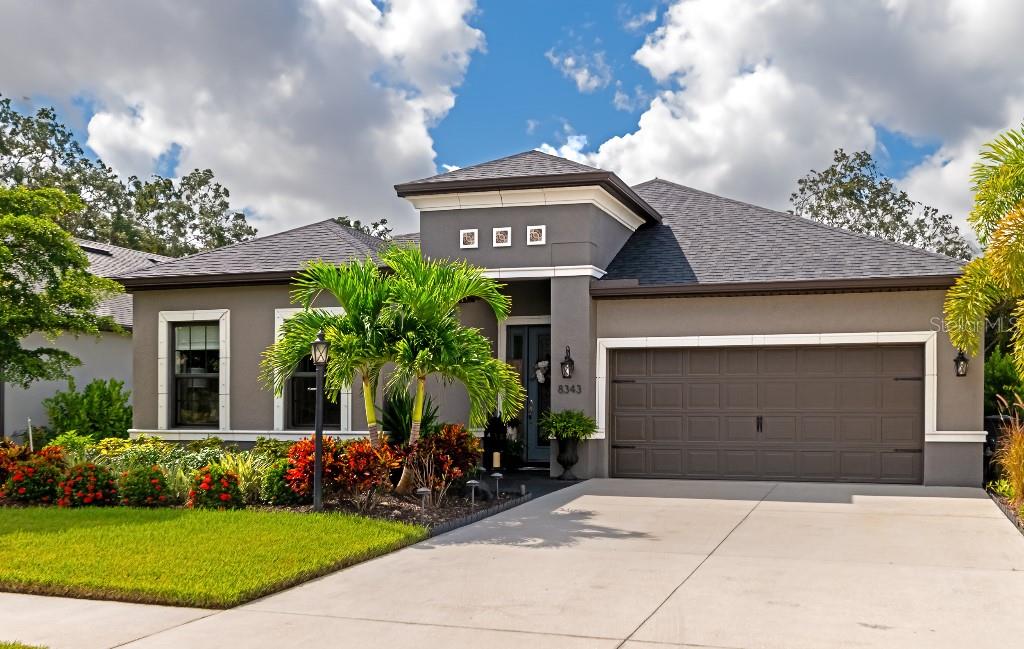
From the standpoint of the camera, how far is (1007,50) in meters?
13.5

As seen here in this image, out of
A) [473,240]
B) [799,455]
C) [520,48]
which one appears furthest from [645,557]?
[520,48]

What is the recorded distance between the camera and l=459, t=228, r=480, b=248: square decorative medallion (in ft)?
51.2

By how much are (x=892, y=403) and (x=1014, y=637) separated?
8.64m

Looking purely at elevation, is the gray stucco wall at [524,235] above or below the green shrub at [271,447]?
above

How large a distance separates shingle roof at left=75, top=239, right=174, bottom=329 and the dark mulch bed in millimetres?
17505

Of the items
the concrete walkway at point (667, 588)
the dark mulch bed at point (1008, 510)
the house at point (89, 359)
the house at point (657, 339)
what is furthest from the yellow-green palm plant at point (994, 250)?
the house at point (89, 359)

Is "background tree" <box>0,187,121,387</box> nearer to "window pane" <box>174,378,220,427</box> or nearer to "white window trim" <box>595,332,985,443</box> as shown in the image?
"window pane" <box>174,378,220,427</box>

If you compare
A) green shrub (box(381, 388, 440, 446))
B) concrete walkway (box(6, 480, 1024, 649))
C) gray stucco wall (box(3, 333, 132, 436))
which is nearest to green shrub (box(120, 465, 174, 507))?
green shrub (box(381, 388, 440, 446))

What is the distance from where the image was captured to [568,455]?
49.6ft

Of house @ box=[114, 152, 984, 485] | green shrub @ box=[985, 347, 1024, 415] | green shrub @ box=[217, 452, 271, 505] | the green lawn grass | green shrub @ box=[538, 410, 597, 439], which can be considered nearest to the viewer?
the green lawn grass

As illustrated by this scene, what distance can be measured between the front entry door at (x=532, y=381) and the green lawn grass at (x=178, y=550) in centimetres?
691

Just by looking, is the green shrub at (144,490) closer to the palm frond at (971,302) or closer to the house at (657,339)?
the house at (657,339)

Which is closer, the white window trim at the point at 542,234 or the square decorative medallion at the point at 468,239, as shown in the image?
the white window trim at the point at 542,234

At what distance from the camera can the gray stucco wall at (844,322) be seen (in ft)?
45.7
